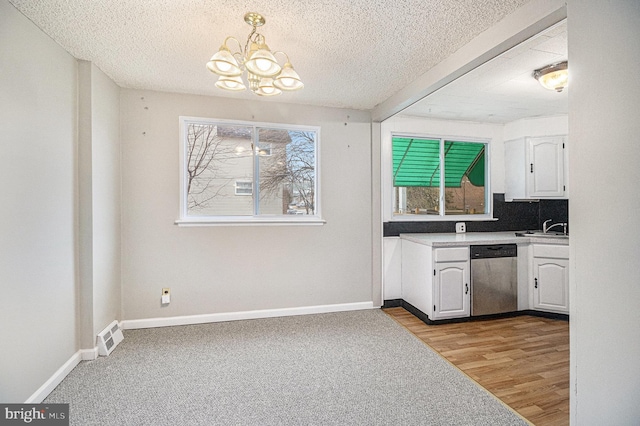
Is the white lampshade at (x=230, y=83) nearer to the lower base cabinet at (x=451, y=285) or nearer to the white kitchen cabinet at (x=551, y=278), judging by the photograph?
the lower base cabinet at (x=451, y=285)

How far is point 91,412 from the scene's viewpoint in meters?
1.87

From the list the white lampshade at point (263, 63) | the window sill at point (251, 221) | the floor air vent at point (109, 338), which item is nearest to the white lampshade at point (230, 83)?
the white lampshade at point (263, 63)

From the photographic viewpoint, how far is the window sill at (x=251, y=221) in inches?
130

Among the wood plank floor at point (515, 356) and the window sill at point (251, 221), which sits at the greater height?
the window sill at point (251, 221)

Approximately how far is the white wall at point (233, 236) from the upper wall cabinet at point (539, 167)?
211cm

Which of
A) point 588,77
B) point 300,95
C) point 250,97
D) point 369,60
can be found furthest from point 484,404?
point 250,97

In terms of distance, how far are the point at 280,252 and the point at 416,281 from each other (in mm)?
1681

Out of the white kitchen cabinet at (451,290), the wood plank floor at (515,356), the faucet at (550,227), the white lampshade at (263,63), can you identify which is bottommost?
the wood plank floor at (515,356)

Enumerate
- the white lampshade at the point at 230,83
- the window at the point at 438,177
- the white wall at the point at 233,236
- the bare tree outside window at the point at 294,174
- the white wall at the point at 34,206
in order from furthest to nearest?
the window at the point at 438,177
the bare tree outside window at the point at 294,174
the white wall at the point at 233,236
the white lampshade at the point at 230,83
the white wall at the point at 34,206

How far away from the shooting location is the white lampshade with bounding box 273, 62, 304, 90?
6.66 ft

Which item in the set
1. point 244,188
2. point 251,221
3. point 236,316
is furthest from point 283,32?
point 236,316

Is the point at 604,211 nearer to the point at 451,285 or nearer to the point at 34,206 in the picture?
the point at 451,285

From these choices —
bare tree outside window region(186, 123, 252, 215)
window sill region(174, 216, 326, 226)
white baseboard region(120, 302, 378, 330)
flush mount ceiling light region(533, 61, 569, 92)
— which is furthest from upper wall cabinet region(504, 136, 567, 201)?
bare tree outside window region(186, 123, 252, 215)

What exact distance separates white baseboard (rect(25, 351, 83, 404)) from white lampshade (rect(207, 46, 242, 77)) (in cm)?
242
